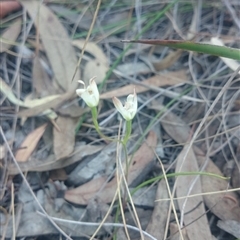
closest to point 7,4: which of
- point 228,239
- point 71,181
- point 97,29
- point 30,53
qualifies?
point 30,53

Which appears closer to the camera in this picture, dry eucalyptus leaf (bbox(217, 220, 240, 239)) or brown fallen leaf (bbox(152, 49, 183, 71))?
dry eucalyptus leaf (bbox(217, 220, 240, 239))

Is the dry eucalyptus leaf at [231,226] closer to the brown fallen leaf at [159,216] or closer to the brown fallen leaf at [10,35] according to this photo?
the brown fallen leaf at [159,216]

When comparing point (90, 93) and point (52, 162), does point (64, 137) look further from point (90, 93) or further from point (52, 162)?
point (90, 93)

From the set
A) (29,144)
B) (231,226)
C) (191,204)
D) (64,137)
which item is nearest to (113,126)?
(64,137)

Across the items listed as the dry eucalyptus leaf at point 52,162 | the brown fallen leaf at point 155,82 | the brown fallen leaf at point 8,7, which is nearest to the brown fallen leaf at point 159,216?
the dry eucalyptus leaf at point 52,162

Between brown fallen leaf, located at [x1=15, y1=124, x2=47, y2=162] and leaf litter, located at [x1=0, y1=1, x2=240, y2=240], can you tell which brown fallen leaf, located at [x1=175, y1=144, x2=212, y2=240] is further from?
brown fallen leaf, located at [x1=15, y1=124, x2=47, y2=162]

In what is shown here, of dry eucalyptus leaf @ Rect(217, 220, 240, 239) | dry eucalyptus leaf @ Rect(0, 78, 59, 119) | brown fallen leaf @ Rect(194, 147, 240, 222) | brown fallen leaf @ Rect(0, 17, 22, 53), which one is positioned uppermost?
brown fallen leaf @ Rect(0, 17, 22, 53)

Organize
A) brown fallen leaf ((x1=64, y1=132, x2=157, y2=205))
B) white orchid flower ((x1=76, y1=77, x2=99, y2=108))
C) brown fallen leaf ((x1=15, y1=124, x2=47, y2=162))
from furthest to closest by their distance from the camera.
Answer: brown fallen leaf ((x1=15, y1=124, x2=47, y2=162)), brown fallen leaf ((x1=64, y1=132, x2=157, y2=205)), white orchid flower ((x1=76, y1=77, x2=99, y2=108))

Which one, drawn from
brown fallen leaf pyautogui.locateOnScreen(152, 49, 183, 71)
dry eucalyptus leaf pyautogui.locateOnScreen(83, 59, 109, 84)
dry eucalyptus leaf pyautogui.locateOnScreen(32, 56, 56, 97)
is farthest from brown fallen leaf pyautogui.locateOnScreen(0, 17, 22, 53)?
brown fallen leaf pyautogui.locateOnScreen(152, 49, 183, 71)

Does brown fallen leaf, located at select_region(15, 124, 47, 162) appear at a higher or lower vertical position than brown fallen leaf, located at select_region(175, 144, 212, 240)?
higher
